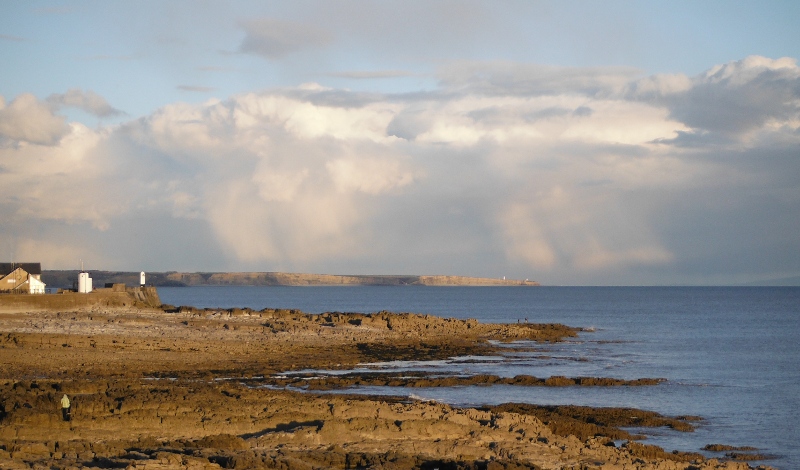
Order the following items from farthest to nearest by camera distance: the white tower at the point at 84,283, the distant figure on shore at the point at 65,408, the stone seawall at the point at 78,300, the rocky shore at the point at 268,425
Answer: the white tower at the point at 84,283 < the stone seawall at the point at 78,300 < the distant figure on shore at the point at 65,408 < the rocky shore at the point at 268,425

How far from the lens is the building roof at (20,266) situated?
63550 mm

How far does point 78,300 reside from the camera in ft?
174

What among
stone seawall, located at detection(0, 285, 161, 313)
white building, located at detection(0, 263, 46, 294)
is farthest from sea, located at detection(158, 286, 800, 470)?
white building, located at detection(0, 263, 46, 294)

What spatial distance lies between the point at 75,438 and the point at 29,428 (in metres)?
0.94

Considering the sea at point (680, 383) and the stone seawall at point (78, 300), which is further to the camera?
the stone seawall at point (78, 300)

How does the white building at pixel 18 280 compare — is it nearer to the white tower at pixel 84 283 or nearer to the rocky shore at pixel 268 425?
the white tower at pixel 84 283

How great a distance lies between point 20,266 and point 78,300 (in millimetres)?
15622

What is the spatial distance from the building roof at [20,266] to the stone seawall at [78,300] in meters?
8.22

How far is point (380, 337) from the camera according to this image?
51031 millimetres

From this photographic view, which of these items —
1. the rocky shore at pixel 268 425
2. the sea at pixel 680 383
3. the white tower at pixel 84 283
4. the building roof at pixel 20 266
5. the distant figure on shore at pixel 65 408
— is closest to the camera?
the rocky shore at pixel 268 425

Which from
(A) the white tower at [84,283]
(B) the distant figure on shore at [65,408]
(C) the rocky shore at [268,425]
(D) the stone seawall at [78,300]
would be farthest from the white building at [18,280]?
(B) the distant figure on shore at [65,408]

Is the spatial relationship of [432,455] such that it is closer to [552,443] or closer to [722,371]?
[552,443]

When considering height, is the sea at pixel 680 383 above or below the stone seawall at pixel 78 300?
below

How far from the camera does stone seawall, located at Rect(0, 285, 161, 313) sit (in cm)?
4873
